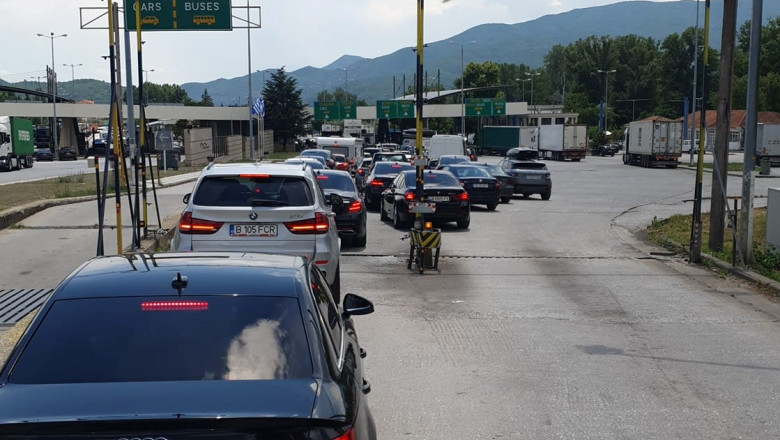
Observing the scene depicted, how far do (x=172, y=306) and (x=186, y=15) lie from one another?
29100mm

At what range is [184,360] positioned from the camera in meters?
4.01

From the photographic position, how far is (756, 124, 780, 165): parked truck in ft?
210

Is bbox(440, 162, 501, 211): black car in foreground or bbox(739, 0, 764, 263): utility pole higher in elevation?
bbox(739, 0, 764, 263): utility pole

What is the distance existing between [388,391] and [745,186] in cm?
979

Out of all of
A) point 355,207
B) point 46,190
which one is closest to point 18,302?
point 355,207

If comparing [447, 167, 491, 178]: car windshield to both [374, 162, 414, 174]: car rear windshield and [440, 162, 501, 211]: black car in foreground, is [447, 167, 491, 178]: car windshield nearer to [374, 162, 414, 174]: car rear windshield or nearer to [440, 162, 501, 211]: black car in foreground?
[440, 162, 501, 211]: black car in foreground

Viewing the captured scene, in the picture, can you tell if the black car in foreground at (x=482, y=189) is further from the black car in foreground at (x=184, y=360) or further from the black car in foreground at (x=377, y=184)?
the black car in foreground at (x=184, y=360)

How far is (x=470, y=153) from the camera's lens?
5803 centimetres

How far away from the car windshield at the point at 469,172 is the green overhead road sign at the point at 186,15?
32.3ft

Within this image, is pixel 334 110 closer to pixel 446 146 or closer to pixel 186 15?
pixel 446 146

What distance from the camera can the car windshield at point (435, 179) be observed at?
2234cm

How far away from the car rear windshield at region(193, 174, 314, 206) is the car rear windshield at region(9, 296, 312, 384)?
626cm

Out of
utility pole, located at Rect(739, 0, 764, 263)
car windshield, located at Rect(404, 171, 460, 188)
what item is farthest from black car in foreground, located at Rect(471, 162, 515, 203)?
utility pole, located at Rect(739, 0, 764, 263)

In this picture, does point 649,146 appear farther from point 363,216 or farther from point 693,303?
point 693,303
